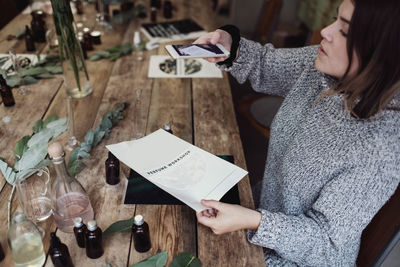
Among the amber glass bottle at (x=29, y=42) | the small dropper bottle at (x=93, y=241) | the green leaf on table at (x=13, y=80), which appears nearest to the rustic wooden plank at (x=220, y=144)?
the small dropper bottle at (x=93, y=241)

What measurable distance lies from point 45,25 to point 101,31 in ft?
1.04

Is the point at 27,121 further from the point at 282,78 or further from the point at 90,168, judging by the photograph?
the point at 282,78

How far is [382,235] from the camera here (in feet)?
3.10

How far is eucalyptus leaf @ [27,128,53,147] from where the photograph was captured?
104 cm

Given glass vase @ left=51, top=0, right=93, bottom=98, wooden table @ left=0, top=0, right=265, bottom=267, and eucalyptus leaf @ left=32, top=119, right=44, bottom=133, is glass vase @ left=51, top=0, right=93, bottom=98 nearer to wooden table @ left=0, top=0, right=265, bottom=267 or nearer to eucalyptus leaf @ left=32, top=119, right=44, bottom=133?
wooden table @ left=0, top=0, right=265, bottom=267

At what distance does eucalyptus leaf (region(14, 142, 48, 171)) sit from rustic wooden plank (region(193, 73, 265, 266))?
47 cm

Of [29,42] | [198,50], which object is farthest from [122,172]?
[29,42]

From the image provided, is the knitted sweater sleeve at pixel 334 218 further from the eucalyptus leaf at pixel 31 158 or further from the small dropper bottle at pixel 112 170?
the eucalyptus leaf at pixel 31 158

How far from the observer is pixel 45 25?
1961mm

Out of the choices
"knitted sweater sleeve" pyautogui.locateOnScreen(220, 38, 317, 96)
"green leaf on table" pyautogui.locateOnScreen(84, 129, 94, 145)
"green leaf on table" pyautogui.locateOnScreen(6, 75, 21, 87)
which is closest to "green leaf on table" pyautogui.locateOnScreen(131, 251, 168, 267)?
"green leaf on table" pyautogui.locateOnScreen(84, 129, 94, 145)

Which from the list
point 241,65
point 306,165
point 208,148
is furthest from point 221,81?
point 306,165

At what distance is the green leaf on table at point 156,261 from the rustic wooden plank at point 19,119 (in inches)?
9.5

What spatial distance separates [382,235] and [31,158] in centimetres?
97

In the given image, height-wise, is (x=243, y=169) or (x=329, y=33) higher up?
(x=329, y=33)
